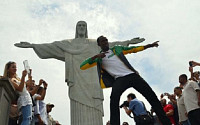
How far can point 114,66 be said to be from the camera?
407 cm

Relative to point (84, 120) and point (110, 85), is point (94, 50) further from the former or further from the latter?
point (110, 85)

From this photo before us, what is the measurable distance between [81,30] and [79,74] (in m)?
1.99

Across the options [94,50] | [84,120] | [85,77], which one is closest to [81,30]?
[94,50]

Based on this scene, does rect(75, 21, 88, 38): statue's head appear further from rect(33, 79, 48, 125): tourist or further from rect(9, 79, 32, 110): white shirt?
rect(9, 79, 32, 110): white shirt

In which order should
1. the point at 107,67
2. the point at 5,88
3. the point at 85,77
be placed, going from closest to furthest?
the point at 107,67
the point at 5,88
the point at 85,77

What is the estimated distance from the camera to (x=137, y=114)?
5457 millimetres

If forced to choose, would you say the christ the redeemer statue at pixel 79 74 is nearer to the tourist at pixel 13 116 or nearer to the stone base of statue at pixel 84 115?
the stone base of statue at pixel 84 115

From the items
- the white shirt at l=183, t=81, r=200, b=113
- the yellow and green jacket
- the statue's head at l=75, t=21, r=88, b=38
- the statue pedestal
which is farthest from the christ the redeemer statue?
the yellow and green jacket

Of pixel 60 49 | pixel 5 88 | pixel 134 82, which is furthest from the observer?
pixel 60 49

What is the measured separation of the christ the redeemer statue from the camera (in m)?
8.40

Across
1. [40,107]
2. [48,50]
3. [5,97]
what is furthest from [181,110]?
[48,50]

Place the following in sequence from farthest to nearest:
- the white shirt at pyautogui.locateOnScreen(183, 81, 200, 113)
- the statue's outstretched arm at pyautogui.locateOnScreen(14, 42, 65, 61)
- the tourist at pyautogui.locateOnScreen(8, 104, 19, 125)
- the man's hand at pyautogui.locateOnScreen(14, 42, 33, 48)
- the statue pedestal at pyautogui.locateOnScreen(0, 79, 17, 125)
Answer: the statue's outstretched arm at pyautogui.locateOnScreen(14, 42, 65, 61)
the man's hand at pyautogui.locateOnScreen(14, 42, 33, 48)
the white shirt at pyautogui.locateOnScreen(183, 81, 200, 113)
the tourist at pyautogui.locateOnScreen(8, 104, 19, 125)
the statue pedestal at pyautogui.locateOnScreen(0, 79, 17, 125)

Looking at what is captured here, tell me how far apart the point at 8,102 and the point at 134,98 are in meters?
2.71

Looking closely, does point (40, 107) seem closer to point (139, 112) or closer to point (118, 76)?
point (139, 112)
